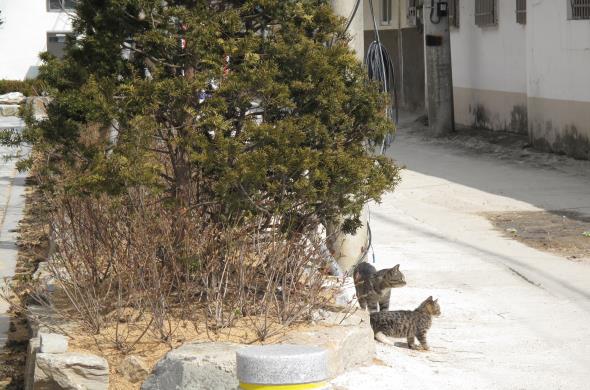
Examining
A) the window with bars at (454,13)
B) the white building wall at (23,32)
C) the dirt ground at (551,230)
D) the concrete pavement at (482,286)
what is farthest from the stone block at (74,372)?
the white building wall at (23,32)

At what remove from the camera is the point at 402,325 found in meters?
7.31

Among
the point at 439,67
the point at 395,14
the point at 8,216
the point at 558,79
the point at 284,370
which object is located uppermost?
the point at 395,14

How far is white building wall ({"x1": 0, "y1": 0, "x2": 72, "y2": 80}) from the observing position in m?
44.5

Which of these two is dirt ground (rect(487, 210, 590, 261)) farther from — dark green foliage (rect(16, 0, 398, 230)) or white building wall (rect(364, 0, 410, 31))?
white building wall (rect(364, 0, 410, 31))

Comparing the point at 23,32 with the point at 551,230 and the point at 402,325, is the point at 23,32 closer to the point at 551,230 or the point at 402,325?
the point at 551,230

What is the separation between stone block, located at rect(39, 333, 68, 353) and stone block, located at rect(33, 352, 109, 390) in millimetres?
101

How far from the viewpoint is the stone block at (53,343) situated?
20.9 ft

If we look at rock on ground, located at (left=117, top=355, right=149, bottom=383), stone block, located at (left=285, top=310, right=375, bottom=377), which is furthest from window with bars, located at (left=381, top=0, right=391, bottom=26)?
rock on ground, located at (left=117, top=355, right=149, bottom=383)

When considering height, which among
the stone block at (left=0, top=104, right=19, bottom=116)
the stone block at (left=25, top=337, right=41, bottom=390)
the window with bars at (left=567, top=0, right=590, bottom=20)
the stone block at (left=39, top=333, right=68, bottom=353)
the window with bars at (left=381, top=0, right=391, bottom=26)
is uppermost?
the window with bars at (left=381, top=0, right=391, bottom=26)

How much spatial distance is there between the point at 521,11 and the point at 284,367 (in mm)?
17736

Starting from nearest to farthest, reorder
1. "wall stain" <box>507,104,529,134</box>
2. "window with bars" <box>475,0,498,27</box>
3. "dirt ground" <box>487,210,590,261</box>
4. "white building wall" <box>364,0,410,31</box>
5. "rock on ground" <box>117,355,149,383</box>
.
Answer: "rock on ground" <box>117,355,149,383</box>
"dirt ground" <box>487,210,590,261</box>
"wall stain" <box>507,104,529,134</box>
"window with bars" <box>475,0,498,27</box>
"white building wall" <box>364,0,410,31</box>

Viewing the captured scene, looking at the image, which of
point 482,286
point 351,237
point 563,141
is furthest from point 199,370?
point 563,141

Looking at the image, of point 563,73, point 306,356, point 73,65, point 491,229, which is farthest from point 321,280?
point 563,73

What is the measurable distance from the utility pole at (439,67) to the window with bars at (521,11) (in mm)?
1954
